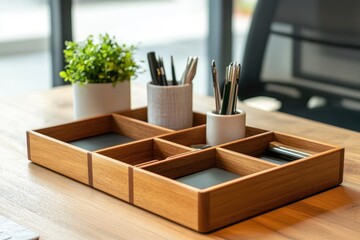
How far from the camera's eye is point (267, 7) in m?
2.43

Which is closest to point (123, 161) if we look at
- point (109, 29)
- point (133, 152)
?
point (133, 152)

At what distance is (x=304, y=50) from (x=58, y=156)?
134cm

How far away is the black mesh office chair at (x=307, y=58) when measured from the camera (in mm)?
2342

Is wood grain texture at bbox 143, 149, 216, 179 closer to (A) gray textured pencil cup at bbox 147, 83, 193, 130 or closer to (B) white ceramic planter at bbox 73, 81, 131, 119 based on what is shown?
(A) gray textured pencil cup at bbox 147, 83, 193, 130

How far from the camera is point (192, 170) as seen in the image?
1.23 meters

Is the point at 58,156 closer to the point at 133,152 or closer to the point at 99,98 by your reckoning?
the point at 133,152

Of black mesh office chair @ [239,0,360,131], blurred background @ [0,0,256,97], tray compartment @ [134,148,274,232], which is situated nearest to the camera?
tray compartment @ [134,148,274,232]

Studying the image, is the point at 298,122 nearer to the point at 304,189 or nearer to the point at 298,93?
the point at 304,189

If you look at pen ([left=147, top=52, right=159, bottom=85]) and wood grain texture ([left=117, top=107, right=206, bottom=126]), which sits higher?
pen ([left=147, top=52, right=159, bottom=85])

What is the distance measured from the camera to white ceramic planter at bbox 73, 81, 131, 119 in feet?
Answer: 5.24

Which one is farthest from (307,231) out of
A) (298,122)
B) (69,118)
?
(69,118)

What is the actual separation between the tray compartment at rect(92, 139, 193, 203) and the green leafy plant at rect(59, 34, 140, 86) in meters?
0.33

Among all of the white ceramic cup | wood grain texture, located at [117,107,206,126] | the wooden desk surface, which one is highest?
the white ceramic cup

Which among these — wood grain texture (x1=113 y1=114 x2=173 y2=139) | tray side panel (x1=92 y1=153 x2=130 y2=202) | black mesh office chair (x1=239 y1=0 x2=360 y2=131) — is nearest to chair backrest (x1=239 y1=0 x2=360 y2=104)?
black mesh office chair (x1=239 y1=0 x2=360 y2=131)
